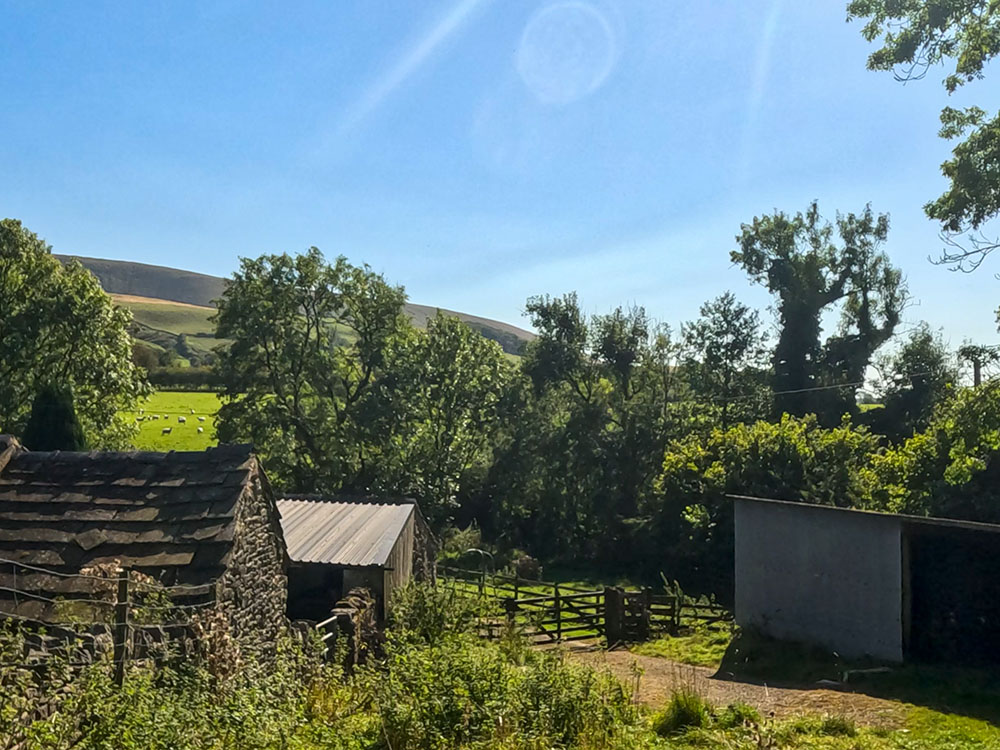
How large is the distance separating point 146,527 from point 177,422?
40416 mm

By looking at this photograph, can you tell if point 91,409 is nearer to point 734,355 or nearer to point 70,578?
point 70,578

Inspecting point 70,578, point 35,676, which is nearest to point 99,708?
point 35,676

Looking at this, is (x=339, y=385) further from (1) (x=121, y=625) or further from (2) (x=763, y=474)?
→ (1) (x=121, y=625)

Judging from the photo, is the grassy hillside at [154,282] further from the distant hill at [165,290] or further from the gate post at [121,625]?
the gate post at [121,625]

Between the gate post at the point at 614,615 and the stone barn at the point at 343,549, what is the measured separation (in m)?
4.98

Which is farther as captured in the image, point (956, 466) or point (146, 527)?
point (956, 466)

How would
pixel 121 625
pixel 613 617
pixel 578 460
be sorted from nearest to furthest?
pixel 121 625 < pixel 613 617 < pixel 578 460

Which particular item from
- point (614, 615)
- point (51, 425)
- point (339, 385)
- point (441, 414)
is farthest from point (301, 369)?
point (614, 615)

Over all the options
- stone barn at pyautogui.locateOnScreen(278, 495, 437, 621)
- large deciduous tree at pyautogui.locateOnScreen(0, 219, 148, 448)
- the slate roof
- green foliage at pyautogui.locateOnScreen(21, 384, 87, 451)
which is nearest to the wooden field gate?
stone barn at pyautogui.locateOnScreen(278, 495, 437, 621)

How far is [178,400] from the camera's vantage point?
54.9m

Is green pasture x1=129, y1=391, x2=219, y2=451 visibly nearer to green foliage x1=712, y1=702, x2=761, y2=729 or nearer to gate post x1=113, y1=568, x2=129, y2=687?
gate post x1=113, y1=568, x2=129, y2=687

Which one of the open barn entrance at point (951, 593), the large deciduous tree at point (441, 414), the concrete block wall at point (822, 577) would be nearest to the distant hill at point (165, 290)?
the large deciduous tree at point (441, 414)

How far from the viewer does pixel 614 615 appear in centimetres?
1966

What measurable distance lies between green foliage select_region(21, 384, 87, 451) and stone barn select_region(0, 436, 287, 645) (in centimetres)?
1294
